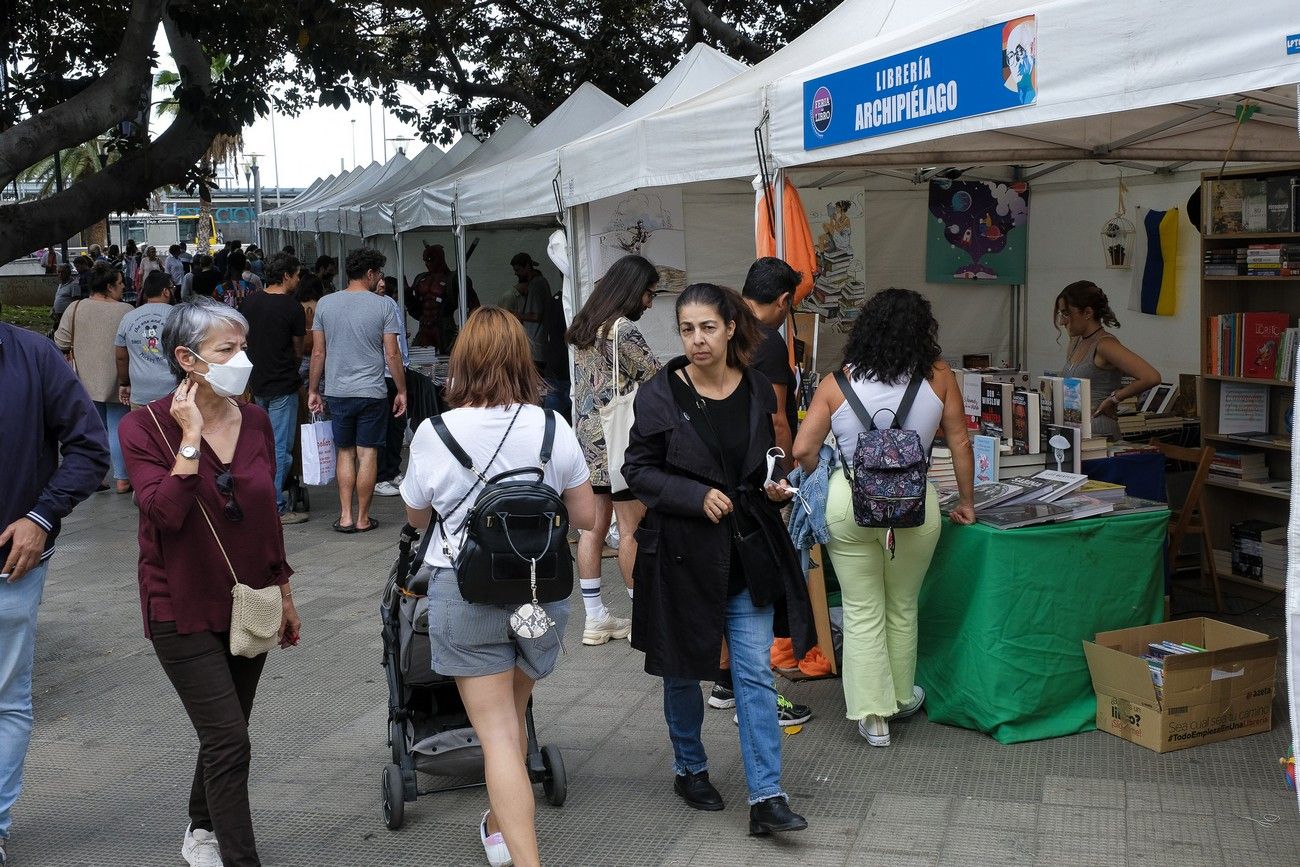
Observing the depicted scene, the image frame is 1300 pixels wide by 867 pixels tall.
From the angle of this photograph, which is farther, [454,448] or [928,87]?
[928,87]

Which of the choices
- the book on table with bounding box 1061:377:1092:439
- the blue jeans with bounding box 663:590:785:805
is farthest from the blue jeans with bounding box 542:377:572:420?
the blue jeans with bounding box 663:590:785:805

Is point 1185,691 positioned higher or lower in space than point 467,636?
lower

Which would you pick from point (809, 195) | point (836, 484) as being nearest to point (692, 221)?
point (809, 195)

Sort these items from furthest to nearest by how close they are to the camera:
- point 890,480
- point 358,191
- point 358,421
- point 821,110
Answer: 1. point 358,191
2. point 358,421
3. point 821,110
4. point 890,480

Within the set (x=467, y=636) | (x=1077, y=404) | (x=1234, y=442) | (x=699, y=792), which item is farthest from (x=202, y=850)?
(x=1234, y=442)

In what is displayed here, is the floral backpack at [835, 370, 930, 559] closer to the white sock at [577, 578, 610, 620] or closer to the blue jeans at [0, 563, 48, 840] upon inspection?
the white sock at [577, 578, 610, 620]

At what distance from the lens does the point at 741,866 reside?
3727mm

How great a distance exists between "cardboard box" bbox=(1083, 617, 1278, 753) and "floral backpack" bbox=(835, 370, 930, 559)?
0.93 meters

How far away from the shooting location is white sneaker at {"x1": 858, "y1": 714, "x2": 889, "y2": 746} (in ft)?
15.0

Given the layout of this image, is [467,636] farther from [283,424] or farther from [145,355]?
[145,355]

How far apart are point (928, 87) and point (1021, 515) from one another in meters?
1.62

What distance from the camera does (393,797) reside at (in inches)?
157

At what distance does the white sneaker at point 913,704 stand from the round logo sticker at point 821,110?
235 centimetres

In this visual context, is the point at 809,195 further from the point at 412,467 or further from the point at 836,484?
the point at 412,467
